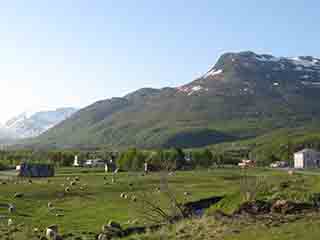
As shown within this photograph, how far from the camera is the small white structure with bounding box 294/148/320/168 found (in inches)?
6476

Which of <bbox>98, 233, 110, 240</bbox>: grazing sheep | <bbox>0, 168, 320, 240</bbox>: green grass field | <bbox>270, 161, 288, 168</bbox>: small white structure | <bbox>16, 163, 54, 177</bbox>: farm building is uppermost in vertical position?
<bbox>270, 161, 288, 168</bbox>: small white structure

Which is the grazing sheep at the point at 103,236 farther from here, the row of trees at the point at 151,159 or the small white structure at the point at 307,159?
the small white structure at the point at 307,159

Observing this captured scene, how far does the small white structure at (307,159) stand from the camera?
164500mm

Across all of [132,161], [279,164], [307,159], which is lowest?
[279,164]

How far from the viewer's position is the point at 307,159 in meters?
166

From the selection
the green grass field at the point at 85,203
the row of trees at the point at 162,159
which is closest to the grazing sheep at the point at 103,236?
the green grass field at the point at 85,203

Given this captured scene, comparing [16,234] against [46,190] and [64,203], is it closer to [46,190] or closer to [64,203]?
[64,203]

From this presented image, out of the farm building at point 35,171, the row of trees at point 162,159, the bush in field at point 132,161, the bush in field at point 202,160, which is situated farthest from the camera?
the bush in field at point 202,160

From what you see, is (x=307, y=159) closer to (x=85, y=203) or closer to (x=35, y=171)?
(x=35, y=171)

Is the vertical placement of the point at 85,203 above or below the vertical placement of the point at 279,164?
below

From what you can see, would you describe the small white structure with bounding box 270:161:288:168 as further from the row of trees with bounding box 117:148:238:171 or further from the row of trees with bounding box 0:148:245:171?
the row of trees with bounding box 117:148:238:171

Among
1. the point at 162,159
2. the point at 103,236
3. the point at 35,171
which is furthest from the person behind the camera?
the point at 162,159

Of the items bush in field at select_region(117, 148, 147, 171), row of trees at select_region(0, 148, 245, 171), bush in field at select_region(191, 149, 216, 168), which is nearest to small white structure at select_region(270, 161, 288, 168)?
row of trees at select_region(0, 148, 245, 171)

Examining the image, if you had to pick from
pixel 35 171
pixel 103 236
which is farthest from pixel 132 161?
pixel 103 236
